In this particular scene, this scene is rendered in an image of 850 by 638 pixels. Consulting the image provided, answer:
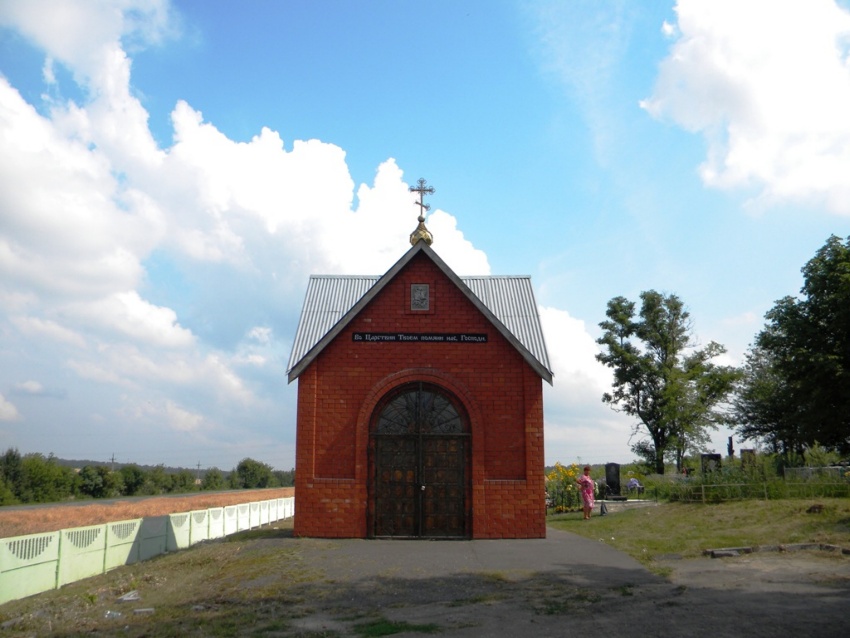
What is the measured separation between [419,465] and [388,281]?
15.6 ft

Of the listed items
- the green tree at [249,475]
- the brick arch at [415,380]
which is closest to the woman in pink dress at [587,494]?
the brick arch at [415,380]

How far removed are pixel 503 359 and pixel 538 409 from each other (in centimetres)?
153

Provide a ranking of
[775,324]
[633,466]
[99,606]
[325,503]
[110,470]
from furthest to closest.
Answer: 1. [110,470]
2. [633,466]
3. [775,324]
4. [325,503]
5. [99,606]

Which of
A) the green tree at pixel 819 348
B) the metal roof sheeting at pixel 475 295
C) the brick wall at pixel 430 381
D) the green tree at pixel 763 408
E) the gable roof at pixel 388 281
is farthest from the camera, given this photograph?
the green tree at pixel 763 408

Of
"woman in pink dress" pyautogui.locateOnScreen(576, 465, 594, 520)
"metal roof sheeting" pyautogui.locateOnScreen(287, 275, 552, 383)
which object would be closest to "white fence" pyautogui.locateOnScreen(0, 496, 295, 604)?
"metal roof sheeting" pyautogui.locateOnScreen(287, 275, 552, 383)

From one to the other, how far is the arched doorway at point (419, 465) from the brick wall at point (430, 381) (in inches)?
9.5

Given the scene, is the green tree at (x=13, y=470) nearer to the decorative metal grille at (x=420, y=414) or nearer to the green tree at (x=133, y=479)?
the green tree at (x=133, y=479)

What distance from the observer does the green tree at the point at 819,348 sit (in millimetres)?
32750

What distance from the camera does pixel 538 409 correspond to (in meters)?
17.4

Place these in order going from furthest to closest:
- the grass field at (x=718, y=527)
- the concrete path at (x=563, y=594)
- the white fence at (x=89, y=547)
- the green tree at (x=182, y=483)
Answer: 1. the green tree at (x=182, y=483)
2. the grass field at (x=718, y=527)
3. the white fence at (x=89, y=547)
4. the concrete path at (x=563, y=594)

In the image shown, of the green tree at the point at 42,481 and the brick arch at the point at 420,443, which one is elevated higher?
the brick arch at the point at 420,443

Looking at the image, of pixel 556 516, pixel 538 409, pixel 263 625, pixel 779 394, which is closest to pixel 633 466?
pixel 779 394

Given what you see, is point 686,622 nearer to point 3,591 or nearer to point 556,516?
point 3,591

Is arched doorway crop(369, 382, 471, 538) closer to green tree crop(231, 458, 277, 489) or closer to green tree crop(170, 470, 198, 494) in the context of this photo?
green tree crop(170, 470, 198, 494)
